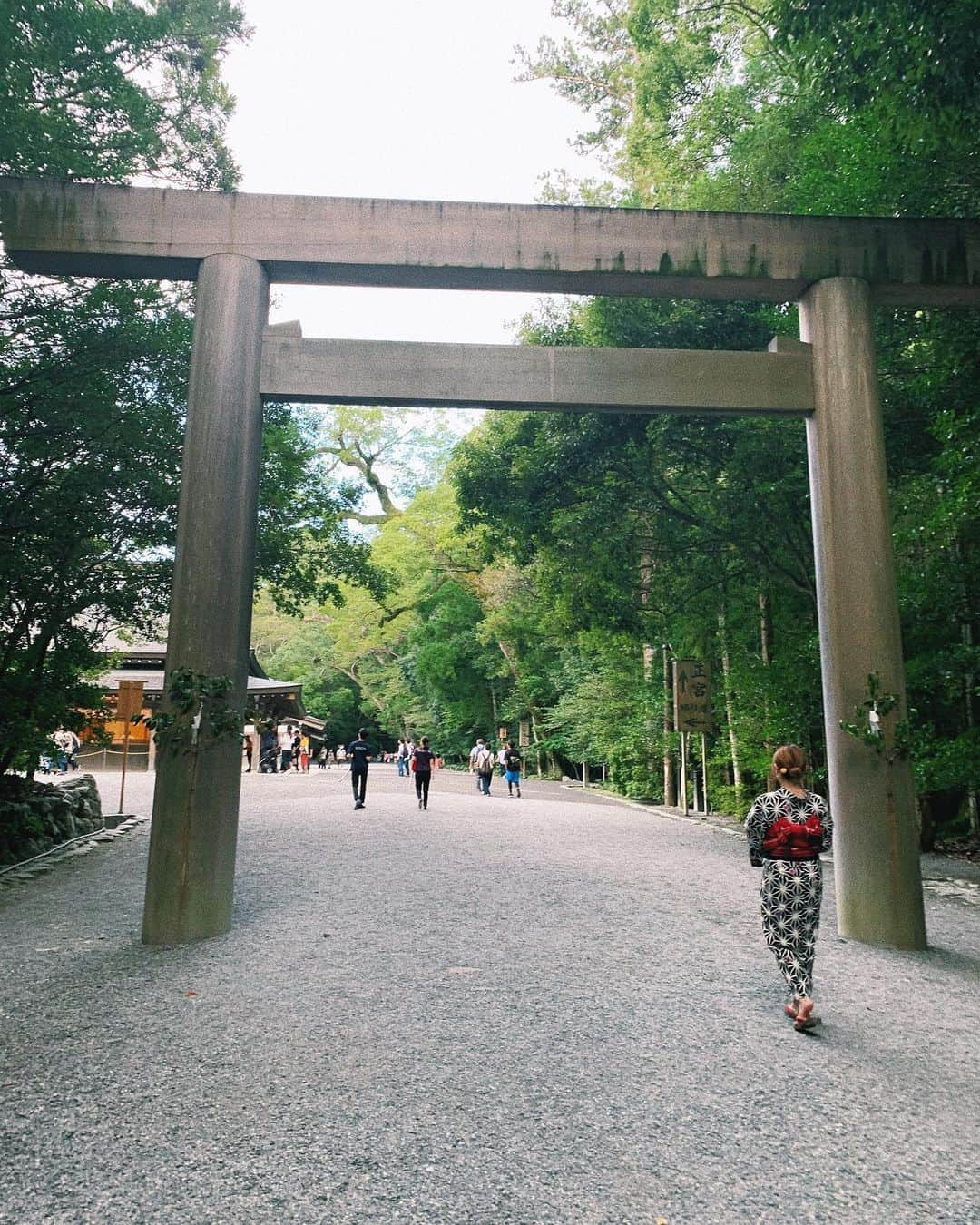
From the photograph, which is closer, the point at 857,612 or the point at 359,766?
the point at 857,612

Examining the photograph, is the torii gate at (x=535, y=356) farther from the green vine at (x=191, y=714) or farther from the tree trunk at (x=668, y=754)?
the tree trunk at (x=668, y=754)

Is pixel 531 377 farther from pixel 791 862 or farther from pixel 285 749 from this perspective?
pixel 285 749

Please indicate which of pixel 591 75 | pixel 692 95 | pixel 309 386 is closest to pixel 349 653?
pixel 591 75

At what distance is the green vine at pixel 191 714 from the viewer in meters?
5.39

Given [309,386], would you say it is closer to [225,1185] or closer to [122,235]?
[122,235]

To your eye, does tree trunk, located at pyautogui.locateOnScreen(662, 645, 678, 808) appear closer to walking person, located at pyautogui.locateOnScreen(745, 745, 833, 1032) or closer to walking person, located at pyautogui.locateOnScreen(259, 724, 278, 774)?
walking person, located at pyautogui.locateOnScreen(745, 745, 833, 1032)

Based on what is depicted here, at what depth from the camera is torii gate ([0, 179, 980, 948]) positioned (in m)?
5.60

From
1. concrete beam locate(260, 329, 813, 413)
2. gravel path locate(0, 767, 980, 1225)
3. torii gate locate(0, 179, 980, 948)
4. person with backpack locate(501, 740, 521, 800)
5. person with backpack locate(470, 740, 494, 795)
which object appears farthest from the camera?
person with backpack locate(501, 740, 521, 800)

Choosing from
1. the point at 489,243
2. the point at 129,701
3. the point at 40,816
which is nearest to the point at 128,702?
the point at 129,701

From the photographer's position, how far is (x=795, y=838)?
163 inches

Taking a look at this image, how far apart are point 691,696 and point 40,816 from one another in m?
10.1

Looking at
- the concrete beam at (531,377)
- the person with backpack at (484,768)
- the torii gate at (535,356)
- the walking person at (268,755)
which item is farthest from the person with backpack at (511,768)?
the concrete beam at (531,377)

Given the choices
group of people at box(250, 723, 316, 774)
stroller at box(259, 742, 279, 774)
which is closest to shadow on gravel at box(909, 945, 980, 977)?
group of people at box(250, 723, 316, 774)

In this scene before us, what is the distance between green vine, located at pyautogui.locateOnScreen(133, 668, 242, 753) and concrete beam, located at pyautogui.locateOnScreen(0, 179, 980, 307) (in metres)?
3.13
